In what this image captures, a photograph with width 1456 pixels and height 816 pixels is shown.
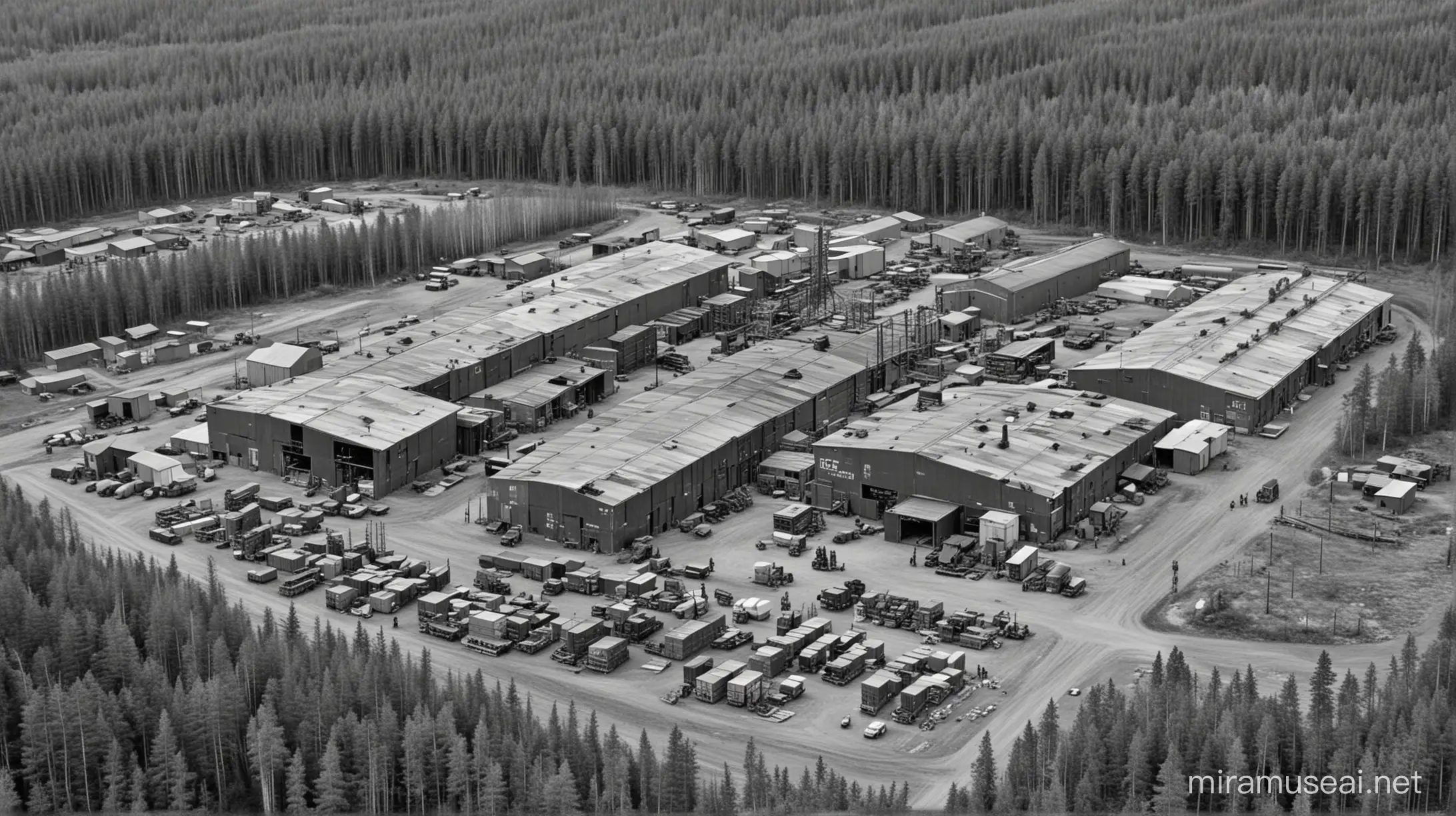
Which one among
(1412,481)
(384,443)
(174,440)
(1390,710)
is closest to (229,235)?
(174,440)

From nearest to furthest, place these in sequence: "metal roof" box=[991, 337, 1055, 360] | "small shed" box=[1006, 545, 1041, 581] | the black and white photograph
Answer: the black and white photograph < "small shed" box=[1006, 545, 1041, 581] < "metal roof" box=[991, 337, 1055, 360]

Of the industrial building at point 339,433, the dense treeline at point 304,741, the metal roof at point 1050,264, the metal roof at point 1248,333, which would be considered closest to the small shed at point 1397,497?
the metal roof at point 1248,333

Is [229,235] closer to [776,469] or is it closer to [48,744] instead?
[776,469]

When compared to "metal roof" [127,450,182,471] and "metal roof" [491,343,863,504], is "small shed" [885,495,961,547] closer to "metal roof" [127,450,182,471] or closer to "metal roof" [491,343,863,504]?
"metal roof" [491,343,863,504]

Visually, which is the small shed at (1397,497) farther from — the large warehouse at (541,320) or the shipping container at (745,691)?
the large warehouse at (541,320)

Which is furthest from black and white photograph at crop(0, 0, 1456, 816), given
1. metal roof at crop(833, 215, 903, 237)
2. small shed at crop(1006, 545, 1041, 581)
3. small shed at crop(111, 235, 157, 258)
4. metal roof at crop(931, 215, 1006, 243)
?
metal roof at crop(833, 215, 903, 237)

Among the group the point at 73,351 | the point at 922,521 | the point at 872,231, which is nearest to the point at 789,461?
the point at 922,521

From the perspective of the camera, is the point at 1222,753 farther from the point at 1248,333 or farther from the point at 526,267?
the point at 526,267
